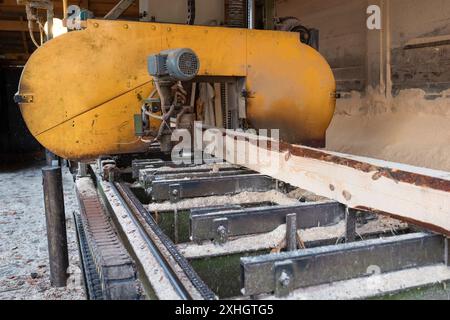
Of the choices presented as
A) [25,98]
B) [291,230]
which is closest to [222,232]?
[291,230]

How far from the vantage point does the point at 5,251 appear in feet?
11.9

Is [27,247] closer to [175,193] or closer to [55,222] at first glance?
[55,222]

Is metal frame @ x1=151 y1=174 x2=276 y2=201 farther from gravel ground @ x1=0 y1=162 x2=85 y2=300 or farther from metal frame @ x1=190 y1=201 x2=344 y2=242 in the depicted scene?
gravel ground @ x1=0 y1=162 x2=85 y2=300

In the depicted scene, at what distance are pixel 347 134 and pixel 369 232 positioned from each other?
13.8 feet

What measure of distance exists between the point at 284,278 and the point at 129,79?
1.93 m

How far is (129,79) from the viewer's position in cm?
282

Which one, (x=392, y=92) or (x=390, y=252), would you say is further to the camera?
(x=392, y=92)

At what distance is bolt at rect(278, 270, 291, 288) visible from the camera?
126cm

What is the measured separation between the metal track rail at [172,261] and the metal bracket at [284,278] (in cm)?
19
